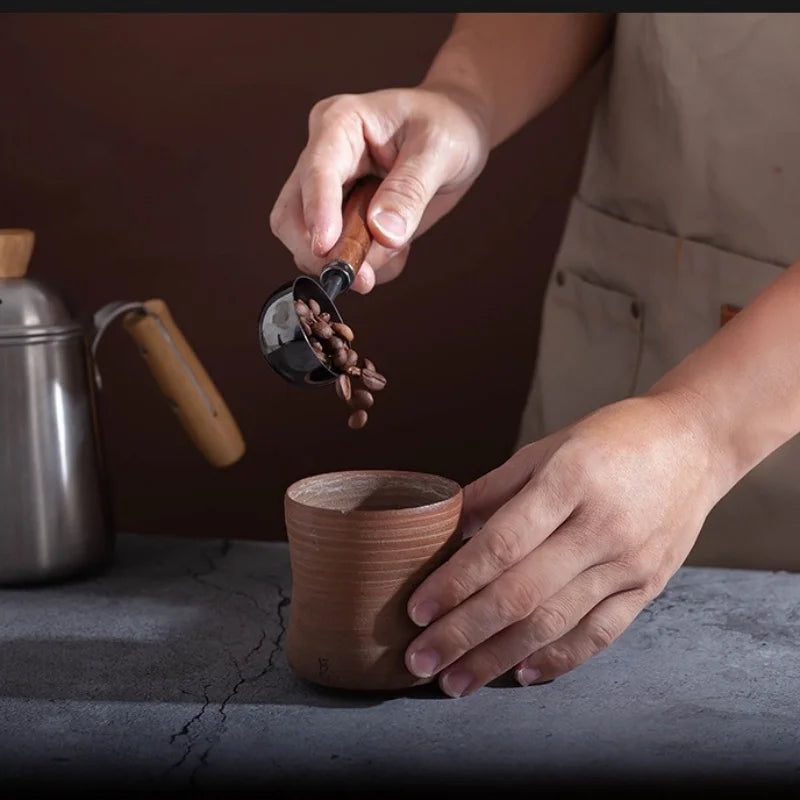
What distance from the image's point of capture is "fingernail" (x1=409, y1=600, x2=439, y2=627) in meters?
1.15

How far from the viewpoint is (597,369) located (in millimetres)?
1948

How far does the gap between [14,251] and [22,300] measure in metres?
0.07

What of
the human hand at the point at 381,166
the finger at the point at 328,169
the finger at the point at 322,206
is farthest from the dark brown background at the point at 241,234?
the finger at the point at 322,206

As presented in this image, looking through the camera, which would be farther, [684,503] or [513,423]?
[513,423]

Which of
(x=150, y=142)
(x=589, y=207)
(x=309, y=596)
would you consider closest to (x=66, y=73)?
(x=150, y=142)

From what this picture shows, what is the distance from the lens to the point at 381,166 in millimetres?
1617

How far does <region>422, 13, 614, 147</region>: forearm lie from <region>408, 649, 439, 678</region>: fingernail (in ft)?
2.74

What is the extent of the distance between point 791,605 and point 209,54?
4.95 ft

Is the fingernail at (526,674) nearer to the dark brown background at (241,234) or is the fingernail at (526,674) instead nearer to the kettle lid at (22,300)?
the kettle lid at (22,300)

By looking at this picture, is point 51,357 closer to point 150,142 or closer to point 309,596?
point 309,596

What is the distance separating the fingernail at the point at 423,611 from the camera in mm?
1151

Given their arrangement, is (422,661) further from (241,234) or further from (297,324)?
(241,234)

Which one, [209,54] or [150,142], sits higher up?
[209,54]

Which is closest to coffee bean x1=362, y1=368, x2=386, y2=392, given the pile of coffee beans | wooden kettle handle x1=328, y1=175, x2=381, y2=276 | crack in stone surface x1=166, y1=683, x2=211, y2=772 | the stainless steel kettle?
the pile of coffee beans
